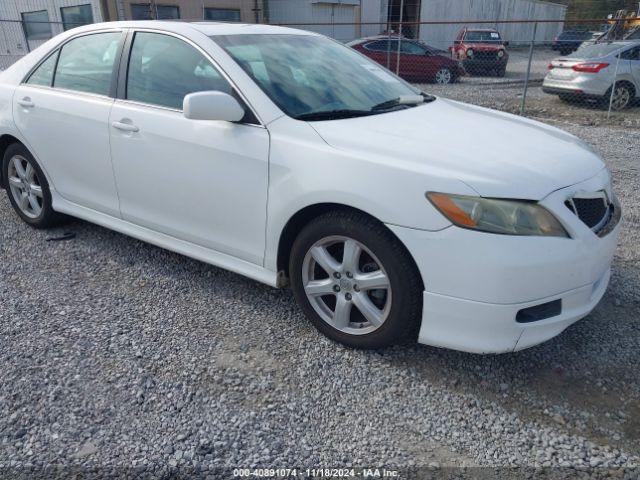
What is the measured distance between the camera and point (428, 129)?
2.88 meters

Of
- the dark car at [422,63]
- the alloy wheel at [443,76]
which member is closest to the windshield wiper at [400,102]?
the dark car at [422,63]

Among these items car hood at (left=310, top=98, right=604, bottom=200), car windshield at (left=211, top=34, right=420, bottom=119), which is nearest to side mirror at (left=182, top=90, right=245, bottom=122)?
car windshield at (left=211, top=34, right=420, bottom=119)

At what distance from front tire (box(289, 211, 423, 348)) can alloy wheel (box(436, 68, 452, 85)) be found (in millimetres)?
14712

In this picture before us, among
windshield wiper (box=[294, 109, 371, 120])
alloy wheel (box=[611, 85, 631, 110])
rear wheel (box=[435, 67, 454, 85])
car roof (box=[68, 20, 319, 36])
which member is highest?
car roof (box=[68, 20, 319, 36])

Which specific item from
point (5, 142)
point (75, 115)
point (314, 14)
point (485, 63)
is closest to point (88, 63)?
point (75, 115)

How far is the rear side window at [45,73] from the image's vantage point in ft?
13.2

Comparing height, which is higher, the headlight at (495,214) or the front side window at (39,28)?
the headlight at (495,214)

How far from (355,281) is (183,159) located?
4.12 feet

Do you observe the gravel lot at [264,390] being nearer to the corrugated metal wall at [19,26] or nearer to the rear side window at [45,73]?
the rear side window at [45,73]

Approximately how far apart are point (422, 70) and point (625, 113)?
6687mm

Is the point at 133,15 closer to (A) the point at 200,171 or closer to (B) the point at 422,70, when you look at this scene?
(B) the point at 422,70

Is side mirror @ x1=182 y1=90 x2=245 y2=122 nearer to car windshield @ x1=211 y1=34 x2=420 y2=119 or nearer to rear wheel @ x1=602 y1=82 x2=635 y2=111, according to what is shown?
car windshield @ x1=211 y1=34 x2=420 y2=119

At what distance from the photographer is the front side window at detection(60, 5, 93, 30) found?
17250 millimetres

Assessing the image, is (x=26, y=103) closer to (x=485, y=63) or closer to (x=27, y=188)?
(x=27, y=188)
